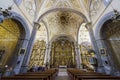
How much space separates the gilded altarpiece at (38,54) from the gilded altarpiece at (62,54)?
289cm

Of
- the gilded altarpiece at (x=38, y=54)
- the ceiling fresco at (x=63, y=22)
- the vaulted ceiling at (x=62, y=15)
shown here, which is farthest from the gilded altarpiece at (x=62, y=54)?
the vaulted ceiling at (x=62, y=15)

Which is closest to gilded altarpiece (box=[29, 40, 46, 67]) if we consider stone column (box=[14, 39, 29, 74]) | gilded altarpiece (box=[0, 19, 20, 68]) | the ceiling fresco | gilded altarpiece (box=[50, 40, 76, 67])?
the ceiling fresco

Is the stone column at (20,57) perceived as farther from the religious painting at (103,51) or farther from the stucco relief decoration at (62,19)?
the stucco relief decoration at (62,19)

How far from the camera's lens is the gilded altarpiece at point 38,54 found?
53.5 feet

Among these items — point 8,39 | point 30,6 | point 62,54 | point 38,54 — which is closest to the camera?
point 8,39

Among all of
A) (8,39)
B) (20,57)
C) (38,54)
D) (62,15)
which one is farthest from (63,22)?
(20,57)

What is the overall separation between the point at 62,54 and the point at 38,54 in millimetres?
5923

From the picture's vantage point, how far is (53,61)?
19688 millimetres

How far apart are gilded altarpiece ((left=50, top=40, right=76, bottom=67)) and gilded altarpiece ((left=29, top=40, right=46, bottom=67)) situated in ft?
9.48

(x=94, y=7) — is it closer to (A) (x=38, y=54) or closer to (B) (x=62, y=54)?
(A) (x=38, y=54)

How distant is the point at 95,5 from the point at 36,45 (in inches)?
512

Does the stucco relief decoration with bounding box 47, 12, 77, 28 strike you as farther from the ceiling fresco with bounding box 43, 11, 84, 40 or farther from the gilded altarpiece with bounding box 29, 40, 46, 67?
the gilded altarpiece with bounding box 29, 40, 46, 67

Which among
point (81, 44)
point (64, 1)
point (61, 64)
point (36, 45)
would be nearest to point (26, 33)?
point (64, 1)

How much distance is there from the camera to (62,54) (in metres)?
20.9
